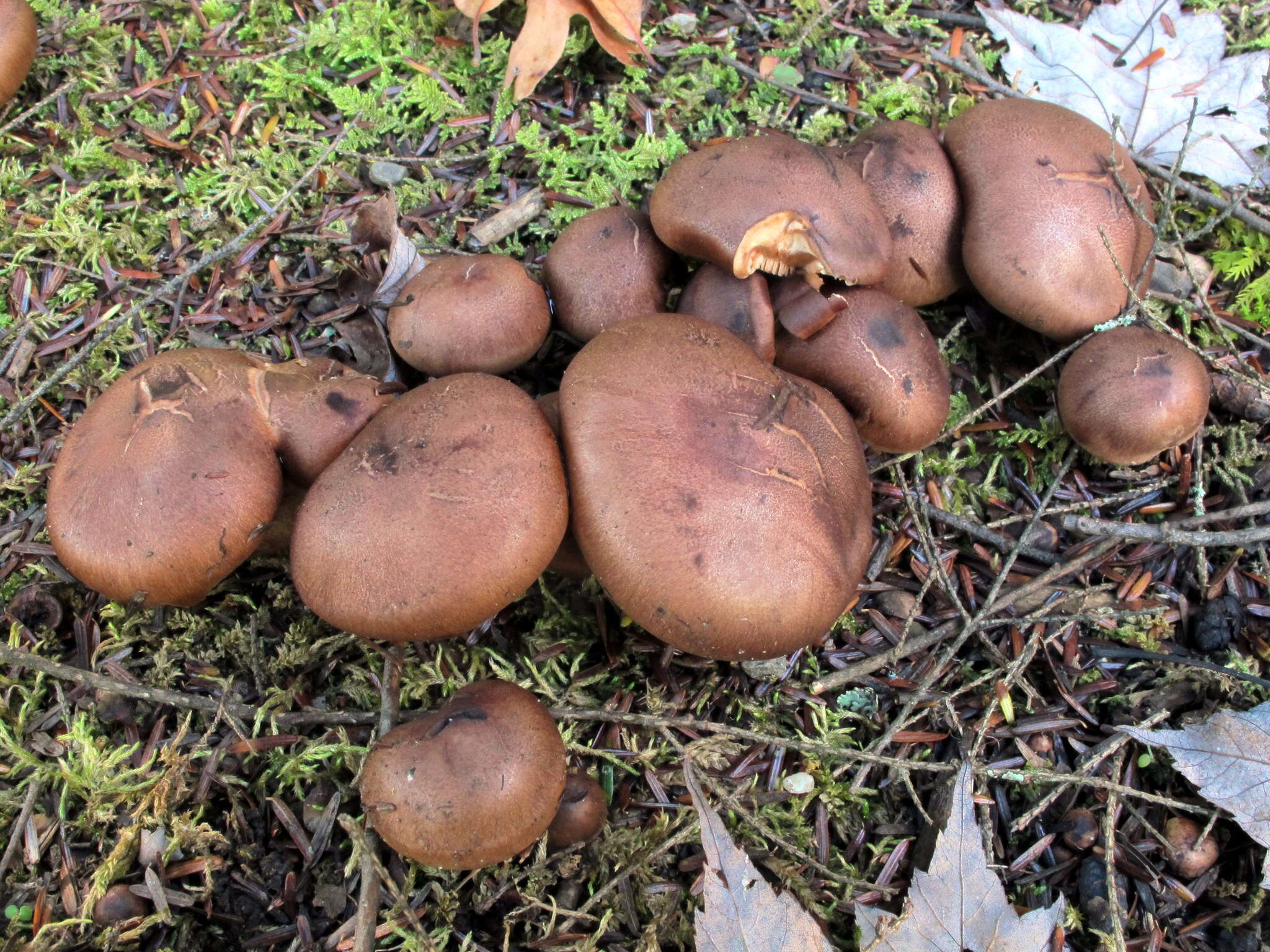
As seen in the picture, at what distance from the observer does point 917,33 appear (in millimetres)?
3932

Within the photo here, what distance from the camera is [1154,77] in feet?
12.2

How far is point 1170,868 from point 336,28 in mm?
4599

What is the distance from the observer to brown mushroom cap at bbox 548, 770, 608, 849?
2.45 meters

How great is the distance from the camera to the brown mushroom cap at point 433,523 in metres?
2.28

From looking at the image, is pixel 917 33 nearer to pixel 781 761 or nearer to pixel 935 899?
pixel 781 761

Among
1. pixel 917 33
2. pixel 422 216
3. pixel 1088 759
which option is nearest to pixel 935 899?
pixel 1088 759

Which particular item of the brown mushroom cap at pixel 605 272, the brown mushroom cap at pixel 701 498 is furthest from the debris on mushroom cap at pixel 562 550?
the brown mushroom cap at pixel 605 272

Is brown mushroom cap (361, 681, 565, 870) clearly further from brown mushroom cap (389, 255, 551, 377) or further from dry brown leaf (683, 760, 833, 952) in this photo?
brown mushroom cap (389, 255, 551, 377)

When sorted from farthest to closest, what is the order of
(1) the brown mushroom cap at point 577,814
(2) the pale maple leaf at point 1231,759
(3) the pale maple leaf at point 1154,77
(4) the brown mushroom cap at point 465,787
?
(3) the pale maple leaf at point 1154,77
(2) the pale maple leaf at point 1231,759
(1) the brown mushroom cap at point 577,814
(4) the brown mushroom cap at point 465,787

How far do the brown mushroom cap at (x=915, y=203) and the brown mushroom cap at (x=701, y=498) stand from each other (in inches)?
39.0

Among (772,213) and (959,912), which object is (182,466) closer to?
(772,213)

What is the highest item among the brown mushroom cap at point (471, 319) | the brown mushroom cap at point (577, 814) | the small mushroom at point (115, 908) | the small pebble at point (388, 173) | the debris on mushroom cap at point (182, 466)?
the small pebble at point (388, 173)

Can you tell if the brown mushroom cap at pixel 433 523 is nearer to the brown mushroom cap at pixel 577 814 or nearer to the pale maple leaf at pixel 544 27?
the brown mushroom cap at pixel 577 814

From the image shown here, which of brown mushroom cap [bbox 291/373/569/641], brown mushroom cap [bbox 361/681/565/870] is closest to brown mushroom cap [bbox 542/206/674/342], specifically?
brown mushroom cap [bbox 291/373/569/641]
